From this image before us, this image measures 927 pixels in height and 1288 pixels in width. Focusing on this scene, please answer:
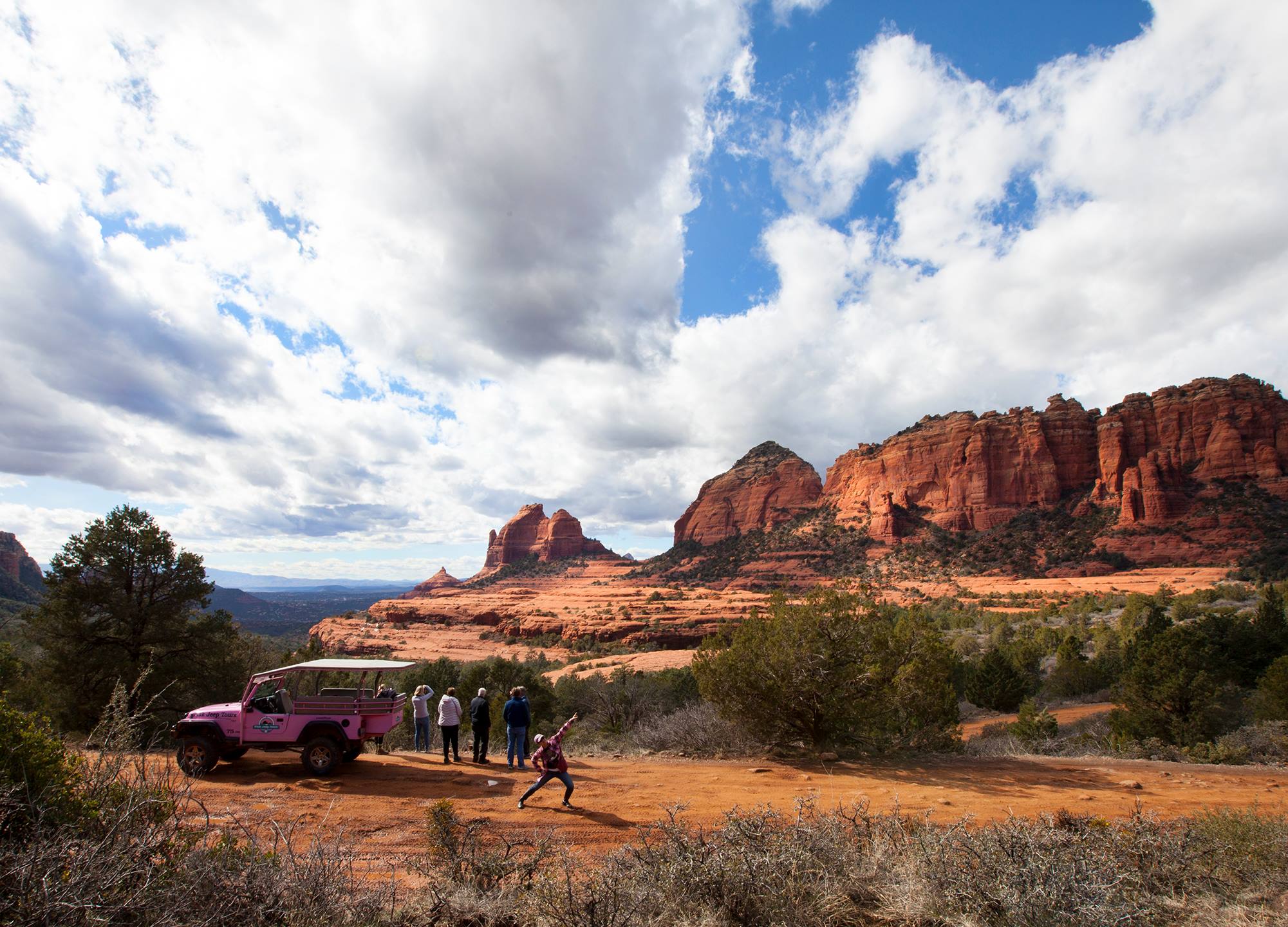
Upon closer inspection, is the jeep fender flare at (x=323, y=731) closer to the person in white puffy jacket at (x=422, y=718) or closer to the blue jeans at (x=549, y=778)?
the person in white puffy jacket at (x=422, y=718)

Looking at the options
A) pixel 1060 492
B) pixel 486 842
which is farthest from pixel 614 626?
pixel 1060 492

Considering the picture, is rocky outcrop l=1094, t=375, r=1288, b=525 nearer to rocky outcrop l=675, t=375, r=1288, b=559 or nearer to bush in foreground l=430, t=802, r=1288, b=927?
rocky outcrop l=675, t=375, r=1288, b=559

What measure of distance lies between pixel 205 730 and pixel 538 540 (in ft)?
482

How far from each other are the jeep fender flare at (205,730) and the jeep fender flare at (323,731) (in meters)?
1.35

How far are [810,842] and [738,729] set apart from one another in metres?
8.05

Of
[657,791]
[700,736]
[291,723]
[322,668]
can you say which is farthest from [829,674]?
[291,723]

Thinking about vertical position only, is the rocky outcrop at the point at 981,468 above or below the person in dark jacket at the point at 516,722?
above

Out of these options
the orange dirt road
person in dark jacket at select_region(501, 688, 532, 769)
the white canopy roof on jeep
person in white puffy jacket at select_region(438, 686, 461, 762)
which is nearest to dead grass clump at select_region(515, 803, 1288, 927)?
the orange dirt road

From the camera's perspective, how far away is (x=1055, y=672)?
28688 mm

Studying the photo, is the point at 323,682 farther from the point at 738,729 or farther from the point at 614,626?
the point at 614,626

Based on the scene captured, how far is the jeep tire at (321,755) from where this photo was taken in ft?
32.6

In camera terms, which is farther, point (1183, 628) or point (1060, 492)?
point (1060, 492)

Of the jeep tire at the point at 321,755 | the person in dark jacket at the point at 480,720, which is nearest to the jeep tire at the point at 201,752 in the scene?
the jeep tire at the point at 321,755

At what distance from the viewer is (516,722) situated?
1100 cm
